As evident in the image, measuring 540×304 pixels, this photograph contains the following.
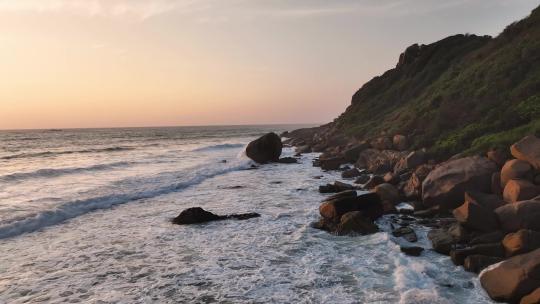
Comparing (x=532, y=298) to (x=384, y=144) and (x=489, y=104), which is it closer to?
(x=489, y=104)

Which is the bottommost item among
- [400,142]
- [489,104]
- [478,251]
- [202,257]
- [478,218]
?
[202,257]

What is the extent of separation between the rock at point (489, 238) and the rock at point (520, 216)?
395mm

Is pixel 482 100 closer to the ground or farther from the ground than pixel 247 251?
farther from the ground

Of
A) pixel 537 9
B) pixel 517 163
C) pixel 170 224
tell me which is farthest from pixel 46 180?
pixel 537 9

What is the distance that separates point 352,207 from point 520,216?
503cm

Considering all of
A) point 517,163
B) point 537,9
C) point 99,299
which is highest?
point 537,9

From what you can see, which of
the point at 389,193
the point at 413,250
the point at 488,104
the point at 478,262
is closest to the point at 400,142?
the point at 488,104

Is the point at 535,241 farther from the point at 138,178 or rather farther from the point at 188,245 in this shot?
the point at 138,178

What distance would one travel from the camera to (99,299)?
8.82 m

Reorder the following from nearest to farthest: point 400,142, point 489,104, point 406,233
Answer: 1. point 406,233
2. point 489,104
3. point 400,142

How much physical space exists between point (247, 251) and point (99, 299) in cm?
423

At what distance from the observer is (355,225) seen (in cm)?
1317

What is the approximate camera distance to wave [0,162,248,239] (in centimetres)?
1523

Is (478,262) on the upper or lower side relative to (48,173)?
lower
